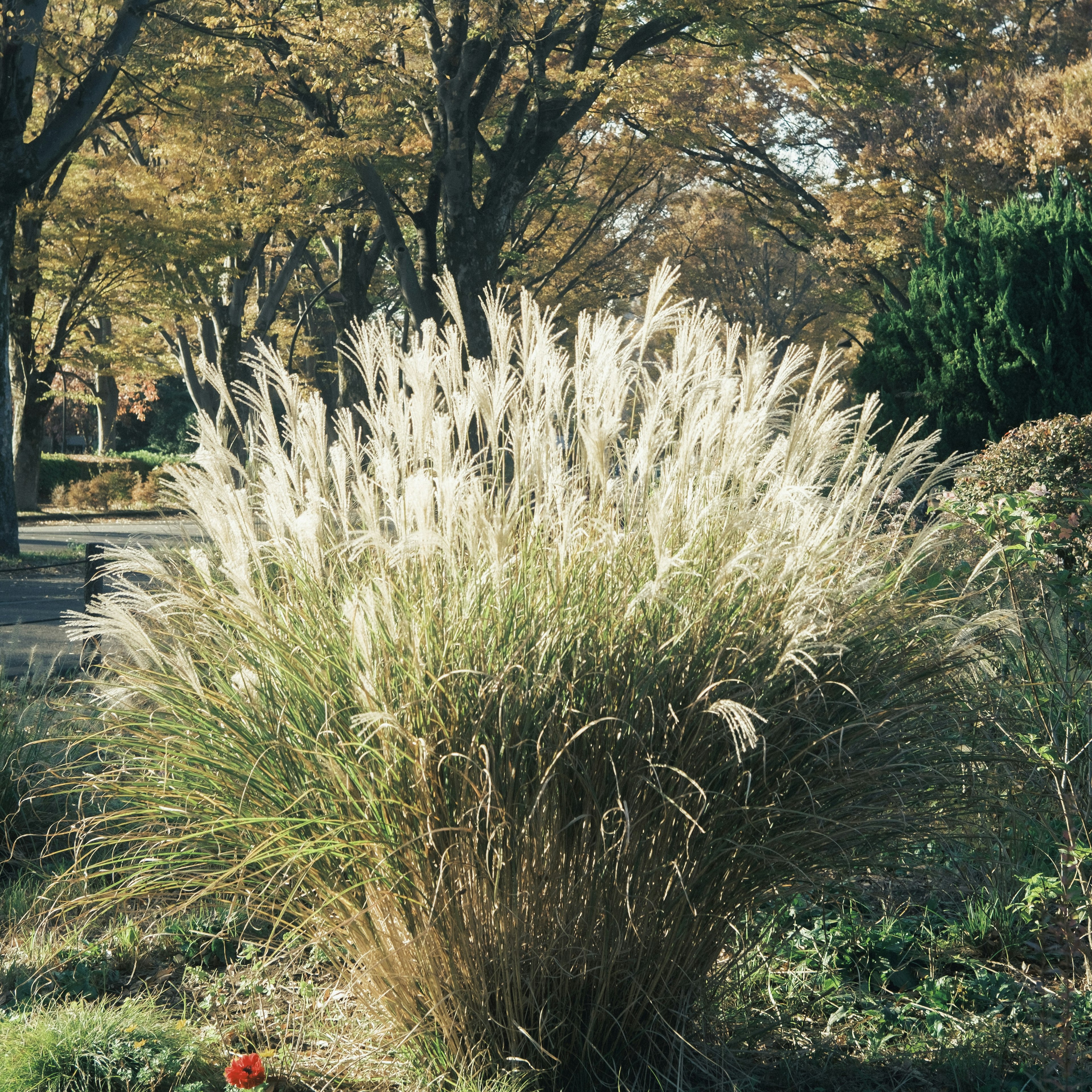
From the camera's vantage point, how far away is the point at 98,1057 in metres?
2.51

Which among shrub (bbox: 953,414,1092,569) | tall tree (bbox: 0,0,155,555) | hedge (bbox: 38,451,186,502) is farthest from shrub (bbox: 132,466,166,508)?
shrub (bbox: 953,414,1092,569)

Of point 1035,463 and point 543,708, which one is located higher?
point 1035,463

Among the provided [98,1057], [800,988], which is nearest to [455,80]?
[800,988]

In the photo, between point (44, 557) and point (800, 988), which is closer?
point (800, 988)

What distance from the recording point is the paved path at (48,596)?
7402 millimetres

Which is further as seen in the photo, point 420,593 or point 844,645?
point 420,593

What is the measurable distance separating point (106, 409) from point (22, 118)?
77.7ft

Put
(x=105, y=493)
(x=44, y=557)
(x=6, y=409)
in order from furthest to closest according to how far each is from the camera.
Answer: (x=105, y=493), (x=44, y=557), (x=6, y=409)

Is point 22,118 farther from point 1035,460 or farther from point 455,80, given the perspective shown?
point 1035,460

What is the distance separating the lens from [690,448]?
2.75 m

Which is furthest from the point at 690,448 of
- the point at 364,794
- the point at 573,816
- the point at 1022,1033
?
the point at 1022,1033

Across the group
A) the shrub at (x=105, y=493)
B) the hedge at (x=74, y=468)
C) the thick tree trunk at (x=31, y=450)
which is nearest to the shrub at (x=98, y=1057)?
the thick tree trunk at (x=31, y=450)

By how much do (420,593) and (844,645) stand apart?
97cm

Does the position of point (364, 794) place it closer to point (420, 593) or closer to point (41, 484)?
point (420, 593)
